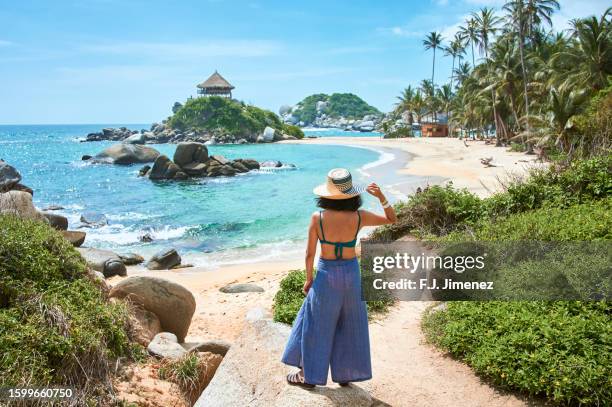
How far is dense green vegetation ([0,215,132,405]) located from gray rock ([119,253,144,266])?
30.2 feet

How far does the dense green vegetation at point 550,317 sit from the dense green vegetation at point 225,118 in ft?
283

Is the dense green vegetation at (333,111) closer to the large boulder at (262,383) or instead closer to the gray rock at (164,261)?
the gray rock at (164,261)

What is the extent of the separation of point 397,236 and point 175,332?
567cm

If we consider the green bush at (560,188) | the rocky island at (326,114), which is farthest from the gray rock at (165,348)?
the rocky island at (326,114)

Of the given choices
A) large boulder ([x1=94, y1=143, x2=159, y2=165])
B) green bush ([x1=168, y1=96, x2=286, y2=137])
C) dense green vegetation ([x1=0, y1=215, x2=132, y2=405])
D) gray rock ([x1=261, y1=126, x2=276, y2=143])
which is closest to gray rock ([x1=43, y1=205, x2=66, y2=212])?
dense green vegetation ([x1=0, y1=215, x2=132, y2=405])

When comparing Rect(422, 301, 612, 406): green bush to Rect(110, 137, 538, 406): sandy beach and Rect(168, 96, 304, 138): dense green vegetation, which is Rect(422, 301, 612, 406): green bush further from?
Rect(168, 96, 304, 138): dense green vegetation

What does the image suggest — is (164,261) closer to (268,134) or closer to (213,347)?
(213,347)

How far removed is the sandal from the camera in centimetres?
453

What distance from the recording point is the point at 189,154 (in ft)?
131

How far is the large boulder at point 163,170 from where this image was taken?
37781 mm

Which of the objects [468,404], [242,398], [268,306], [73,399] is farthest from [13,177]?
[468,404]

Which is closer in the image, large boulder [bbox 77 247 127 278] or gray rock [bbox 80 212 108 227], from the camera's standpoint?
large boulder [bbox 77 247 127 278]

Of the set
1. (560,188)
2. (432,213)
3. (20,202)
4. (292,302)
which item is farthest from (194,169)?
(292,302)

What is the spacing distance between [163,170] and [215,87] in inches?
2806
